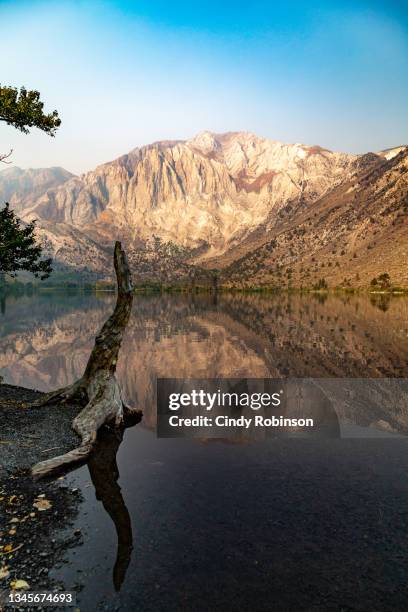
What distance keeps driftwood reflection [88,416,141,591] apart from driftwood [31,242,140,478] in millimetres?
990

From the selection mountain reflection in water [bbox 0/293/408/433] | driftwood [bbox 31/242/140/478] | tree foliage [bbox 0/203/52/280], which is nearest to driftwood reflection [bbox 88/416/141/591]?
driftwood [bbox 31/242/140/478]

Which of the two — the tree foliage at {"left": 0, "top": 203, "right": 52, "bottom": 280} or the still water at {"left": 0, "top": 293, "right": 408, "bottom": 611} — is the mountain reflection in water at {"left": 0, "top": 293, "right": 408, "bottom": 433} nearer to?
the still water at {"left": 0, "top": 293, "right": 408, "bottom": 611}

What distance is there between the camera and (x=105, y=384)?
1071 inches

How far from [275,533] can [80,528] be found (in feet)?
22.6

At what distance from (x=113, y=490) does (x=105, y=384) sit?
9.59 meters

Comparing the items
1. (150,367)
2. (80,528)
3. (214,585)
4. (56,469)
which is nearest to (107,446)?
(56,469)

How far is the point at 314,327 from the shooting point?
3607 inches

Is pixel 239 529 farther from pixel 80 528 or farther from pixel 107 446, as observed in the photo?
pixel 107 446

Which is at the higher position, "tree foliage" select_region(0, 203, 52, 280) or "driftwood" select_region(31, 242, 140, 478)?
"tree foliage" select_region(0, 203, 52, 280)

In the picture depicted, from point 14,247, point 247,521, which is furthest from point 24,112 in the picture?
point 247,521

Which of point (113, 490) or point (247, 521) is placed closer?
point (247, 521)

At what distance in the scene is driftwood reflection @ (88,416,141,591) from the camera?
13344 mm

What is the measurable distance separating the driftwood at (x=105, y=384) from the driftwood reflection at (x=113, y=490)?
0.99m

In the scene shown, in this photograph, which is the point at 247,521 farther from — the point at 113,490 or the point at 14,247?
the point at 14,247
